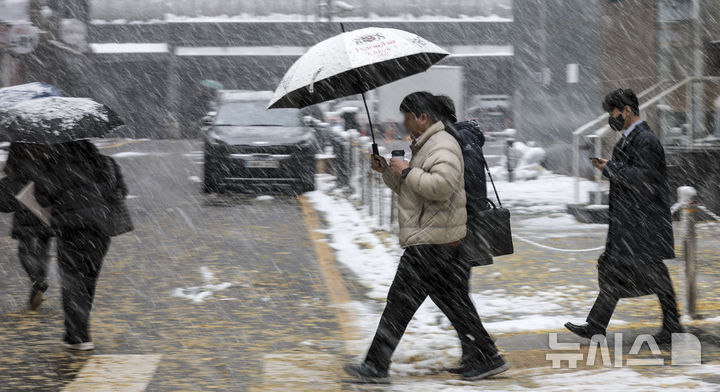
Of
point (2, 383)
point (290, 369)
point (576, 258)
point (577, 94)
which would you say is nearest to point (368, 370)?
point (290, 369)

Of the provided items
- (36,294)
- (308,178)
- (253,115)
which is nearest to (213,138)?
(253,115)

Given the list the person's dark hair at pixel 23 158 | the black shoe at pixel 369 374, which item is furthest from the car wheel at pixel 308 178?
the black shoe at pixel 369 374

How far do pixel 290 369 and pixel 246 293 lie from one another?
104 inches

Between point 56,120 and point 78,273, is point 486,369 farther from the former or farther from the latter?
point 56,120

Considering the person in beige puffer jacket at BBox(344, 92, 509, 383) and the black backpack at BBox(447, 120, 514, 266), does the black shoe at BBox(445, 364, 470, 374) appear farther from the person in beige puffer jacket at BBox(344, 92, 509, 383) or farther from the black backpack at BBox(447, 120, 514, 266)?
the black backpack at BBox(447, 120, 514, 266)

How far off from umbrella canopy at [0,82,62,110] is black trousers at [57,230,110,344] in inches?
41.7

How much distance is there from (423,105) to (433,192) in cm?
53

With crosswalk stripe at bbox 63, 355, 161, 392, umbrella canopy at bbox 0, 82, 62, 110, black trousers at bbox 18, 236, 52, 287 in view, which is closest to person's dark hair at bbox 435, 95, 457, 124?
crosswalk stripe at bbox 63, 355, 161, 392

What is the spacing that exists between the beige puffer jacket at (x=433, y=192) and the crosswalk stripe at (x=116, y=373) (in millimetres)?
1722

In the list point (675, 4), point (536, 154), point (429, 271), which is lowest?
point (536, 154)

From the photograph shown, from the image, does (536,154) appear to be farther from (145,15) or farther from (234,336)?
(145,15)

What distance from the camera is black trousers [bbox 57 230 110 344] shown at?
6.43 m

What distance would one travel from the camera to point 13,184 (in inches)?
279

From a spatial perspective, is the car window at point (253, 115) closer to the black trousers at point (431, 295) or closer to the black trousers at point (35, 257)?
the black trousers at point (35, 257)
